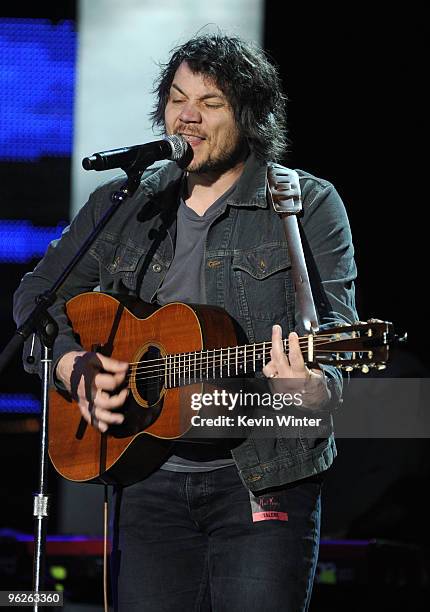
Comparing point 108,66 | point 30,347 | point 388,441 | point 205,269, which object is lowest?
point 388,441

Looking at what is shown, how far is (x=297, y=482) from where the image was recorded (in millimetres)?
2615

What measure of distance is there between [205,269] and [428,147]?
7.60ft

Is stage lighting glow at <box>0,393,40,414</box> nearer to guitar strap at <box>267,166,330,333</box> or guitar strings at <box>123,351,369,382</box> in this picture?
guitar strings at <box>123,351,369,382</box>

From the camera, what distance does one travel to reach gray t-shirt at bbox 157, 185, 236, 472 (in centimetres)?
273

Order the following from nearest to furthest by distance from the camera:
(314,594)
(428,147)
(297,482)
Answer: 1. (297,482)
2. (314,594)
3. (428,147)

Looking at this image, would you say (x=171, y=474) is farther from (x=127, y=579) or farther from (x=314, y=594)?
(x=314, y=594)

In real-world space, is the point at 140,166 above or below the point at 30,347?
above

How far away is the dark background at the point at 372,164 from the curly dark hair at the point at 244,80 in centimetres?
167

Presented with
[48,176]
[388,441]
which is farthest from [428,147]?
[48,176]

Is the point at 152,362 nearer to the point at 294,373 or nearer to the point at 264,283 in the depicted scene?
the point at 264,283

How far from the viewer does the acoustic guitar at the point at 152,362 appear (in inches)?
94.0

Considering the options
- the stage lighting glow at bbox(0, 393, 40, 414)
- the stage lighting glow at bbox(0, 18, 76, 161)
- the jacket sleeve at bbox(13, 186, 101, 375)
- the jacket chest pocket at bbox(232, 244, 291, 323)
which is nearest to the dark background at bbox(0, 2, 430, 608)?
the stage lighting glow at bbox(0, 18, 76, 161)

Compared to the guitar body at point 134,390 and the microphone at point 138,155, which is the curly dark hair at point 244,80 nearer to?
the microphone at point 138,155

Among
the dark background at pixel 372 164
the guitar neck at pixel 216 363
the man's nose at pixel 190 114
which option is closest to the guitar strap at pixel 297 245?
the guitar neck at pixel 216 363
